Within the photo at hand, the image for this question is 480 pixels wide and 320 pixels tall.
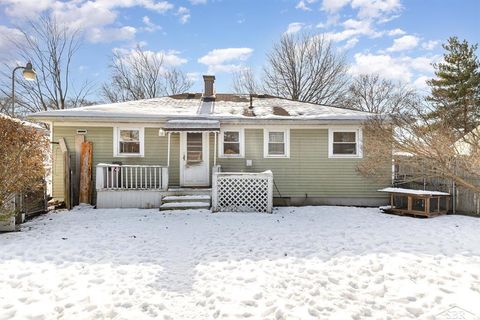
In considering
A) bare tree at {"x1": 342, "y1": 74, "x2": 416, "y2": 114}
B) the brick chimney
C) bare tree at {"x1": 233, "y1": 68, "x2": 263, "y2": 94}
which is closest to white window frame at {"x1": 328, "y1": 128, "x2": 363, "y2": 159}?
the brick chimney

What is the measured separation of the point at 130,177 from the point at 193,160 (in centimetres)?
220

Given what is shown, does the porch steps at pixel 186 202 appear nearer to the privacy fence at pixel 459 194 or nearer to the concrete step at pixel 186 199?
the concrete step at pixel 186 199

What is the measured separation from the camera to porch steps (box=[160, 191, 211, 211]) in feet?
28.1

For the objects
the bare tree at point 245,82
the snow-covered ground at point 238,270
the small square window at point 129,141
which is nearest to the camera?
the snow-covered ground at point 238,270

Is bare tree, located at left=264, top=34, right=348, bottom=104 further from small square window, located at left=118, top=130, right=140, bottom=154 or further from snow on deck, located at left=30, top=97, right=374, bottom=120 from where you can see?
small square window, located at left=118, top=130, right=140, bottom=154

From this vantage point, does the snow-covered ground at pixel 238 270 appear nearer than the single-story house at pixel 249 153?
Yes

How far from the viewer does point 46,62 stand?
73.2ft

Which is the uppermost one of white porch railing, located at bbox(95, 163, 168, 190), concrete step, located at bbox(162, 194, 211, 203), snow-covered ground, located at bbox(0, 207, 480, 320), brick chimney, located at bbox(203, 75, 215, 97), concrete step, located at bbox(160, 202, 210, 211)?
brick chimney, located at bbox(203, 75, 215, 97)

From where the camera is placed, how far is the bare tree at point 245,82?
26.6 m

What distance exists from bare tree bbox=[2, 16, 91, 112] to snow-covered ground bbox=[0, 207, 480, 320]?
19866 mm

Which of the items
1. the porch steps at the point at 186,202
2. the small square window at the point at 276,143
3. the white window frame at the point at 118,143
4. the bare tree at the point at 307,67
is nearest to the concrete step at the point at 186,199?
the porch steps at the point at 186,202

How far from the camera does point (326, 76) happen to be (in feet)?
80.2

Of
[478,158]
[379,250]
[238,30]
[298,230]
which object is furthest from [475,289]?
[238,30]

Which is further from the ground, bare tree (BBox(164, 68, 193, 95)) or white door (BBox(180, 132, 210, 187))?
bare tree (BBox(164, 68, 193, 95))
